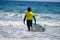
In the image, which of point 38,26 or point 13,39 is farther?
point 38,26

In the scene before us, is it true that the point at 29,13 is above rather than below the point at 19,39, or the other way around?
above

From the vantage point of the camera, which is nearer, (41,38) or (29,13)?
(41,38)

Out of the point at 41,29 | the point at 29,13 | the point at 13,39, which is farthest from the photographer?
the point at 41,29

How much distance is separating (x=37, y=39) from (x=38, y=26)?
2.96 metres

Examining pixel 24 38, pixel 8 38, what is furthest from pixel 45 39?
pixel 8 38

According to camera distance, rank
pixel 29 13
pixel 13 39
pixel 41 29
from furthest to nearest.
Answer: pixel 41 29
pixel 29 13
pixel 13 39

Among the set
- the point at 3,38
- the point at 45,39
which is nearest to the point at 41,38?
the point at 45,39

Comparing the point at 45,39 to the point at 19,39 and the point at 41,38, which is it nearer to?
the point at 41,38

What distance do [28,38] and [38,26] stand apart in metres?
2.86

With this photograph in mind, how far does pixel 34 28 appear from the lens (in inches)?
506

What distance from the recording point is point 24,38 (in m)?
10.1

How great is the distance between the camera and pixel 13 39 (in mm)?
9844

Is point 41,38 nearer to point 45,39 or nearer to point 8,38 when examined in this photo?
point 45,39

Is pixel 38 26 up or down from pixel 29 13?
down
